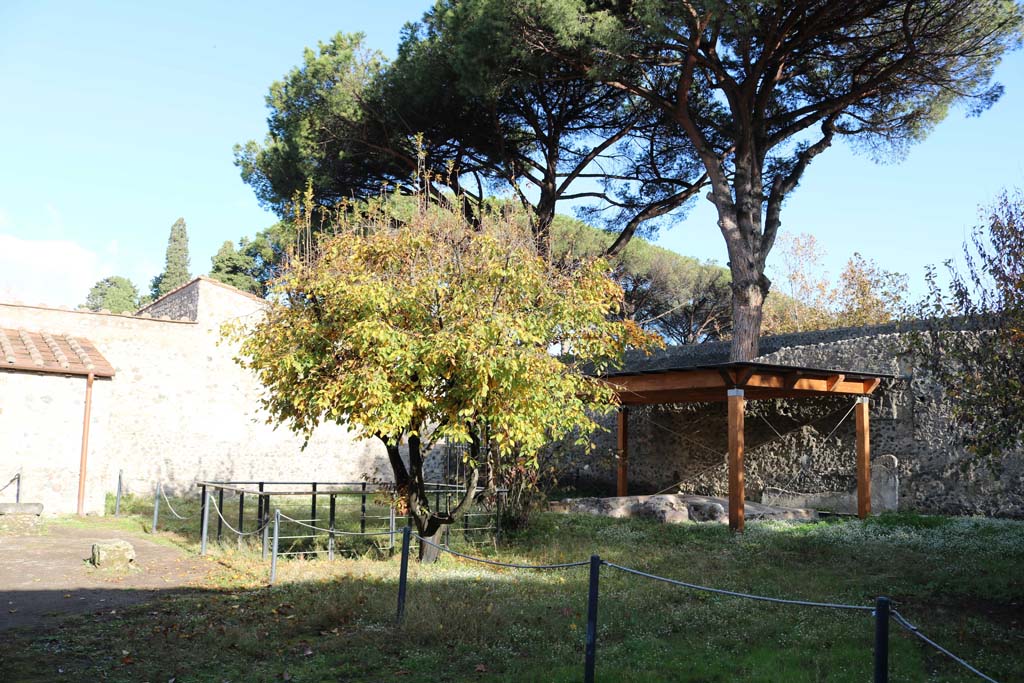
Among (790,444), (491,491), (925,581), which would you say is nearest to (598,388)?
(491,491)

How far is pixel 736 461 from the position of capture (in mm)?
13359

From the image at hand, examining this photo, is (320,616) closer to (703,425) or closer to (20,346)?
(20,346)

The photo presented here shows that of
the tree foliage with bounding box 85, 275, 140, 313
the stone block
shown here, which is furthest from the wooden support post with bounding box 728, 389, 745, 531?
the tree foliage with bounding box 85, 275, 140, 313

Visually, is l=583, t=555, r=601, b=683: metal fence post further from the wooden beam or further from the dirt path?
the wooden beam

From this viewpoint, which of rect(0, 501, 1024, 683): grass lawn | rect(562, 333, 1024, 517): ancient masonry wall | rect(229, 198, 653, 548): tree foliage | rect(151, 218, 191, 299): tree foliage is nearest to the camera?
rect(0, 501, 1024, 683): grass lawn

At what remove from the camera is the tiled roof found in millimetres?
14648

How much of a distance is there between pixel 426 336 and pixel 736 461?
21.8 ft

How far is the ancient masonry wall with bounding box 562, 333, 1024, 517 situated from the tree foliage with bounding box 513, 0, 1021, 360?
6.34 ft

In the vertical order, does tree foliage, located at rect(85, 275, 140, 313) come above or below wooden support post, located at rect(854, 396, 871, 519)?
above

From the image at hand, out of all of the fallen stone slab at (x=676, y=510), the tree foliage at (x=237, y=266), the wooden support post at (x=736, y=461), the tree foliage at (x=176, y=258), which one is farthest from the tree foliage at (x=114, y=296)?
the wooden support post at (x=736, y=461)

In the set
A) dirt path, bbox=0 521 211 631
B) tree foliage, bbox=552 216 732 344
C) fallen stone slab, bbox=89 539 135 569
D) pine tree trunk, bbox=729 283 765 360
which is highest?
tree foliage, bbox=552 216 732 344

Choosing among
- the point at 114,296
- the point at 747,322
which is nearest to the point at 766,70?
the point at 747,322

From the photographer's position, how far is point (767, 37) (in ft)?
55.7

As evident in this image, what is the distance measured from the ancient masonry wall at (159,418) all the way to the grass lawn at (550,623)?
6093 millimetres
